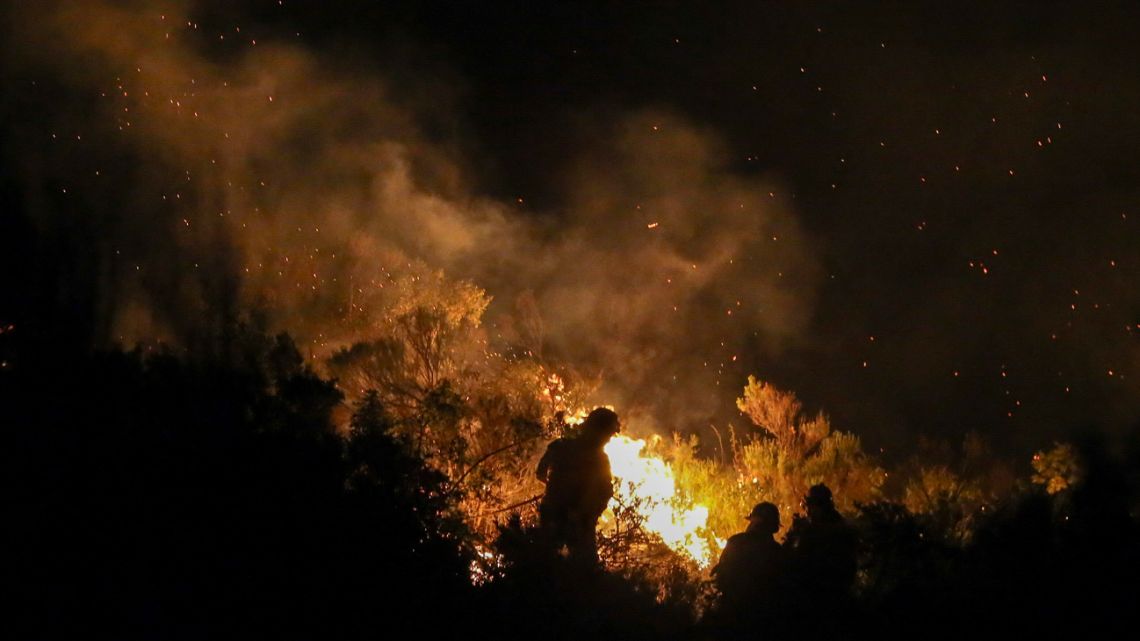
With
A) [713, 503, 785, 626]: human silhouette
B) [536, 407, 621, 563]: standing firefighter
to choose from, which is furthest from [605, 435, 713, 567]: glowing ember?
[713, 503, 785, 626]: human silhouette

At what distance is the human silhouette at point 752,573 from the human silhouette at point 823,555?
0.36ft

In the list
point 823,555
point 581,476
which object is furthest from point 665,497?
point 823,555

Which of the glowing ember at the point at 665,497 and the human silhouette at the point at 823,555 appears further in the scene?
the glowing ember at the point at 665,497

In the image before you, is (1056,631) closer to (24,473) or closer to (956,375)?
(24,473)

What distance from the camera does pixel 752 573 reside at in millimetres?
5598

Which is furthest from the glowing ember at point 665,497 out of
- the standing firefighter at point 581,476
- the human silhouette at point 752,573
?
the human silhouette at point 752,573

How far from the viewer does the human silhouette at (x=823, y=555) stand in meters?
5.54

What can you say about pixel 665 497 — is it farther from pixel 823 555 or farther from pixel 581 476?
pixel 823 555

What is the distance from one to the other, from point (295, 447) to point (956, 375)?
31182mm

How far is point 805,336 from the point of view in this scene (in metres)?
35.4

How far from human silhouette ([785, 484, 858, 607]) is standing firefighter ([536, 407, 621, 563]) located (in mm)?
1124

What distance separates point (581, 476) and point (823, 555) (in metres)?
1.49

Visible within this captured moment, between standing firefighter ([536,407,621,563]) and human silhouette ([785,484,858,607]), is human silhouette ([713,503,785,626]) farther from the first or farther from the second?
standing firefighter ([536,407,621,563])

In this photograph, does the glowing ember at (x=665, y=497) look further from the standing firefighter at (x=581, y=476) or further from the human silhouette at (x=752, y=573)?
the human silhouette at (x=752, y=573)
